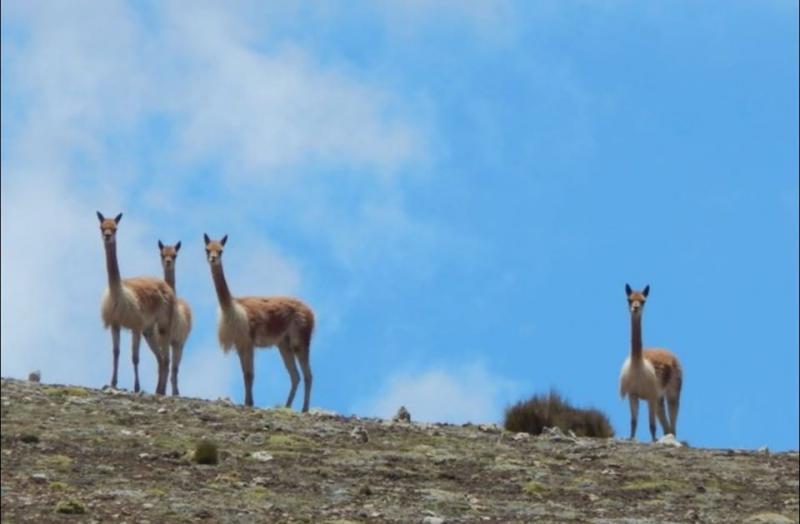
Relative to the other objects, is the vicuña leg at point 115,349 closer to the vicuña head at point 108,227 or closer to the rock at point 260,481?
the vicuña head at point 108,227

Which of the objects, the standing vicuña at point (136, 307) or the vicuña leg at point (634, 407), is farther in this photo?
the vicuña leg at point (634, 407)

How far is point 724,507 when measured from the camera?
24828mm

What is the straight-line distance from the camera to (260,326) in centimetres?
3384

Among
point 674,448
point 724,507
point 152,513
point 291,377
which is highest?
point 291,377

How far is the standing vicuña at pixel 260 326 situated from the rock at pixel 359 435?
16.9ft

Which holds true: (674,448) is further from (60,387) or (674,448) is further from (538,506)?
(60,387)

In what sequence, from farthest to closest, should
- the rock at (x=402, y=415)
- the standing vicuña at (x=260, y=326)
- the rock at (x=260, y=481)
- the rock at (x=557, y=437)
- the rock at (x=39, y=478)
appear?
the standing vicuña at (x=260, y=326) < the rock at (x=402, y=415) < the rock at (x=557, y=437) < the rock at (x=260, y=481) < the rock at (x=39, y=478)

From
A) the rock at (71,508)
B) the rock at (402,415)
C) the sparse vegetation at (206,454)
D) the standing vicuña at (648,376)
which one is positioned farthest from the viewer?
the standing vicuña at (648,376)

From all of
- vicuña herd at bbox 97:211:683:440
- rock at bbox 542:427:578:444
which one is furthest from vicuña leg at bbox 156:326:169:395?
rock at bbox 542:427:578:444

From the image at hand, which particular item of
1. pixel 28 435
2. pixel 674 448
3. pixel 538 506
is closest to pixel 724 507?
pixel 538 506

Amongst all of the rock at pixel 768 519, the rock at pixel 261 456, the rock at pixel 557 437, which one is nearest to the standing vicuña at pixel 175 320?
the rock at pixel 557 437

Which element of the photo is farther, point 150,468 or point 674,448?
point 674,448

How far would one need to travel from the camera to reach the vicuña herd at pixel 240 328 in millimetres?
33000

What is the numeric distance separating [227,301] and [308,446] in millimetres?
7613
